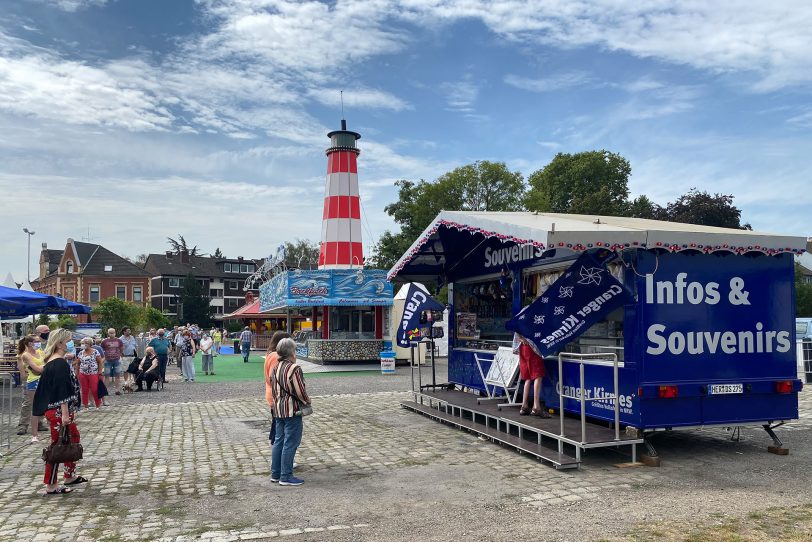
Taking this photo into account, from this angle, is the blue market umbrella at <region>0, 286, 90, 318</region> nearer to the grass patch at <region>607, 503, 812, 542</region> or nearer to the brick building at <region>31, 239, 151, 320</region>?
the grass patch at <region>607, 503, 812, 542</region>

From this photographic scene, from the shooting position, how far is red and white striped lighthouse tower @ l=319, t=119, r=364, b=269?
28062 mm

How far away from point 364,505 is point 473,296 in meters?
7.36

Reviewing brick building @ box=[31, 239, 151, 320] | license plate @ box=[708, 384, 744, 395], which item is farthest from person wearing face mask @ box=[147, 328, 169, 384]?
brick building @ box=[31, 239, 151, 320]

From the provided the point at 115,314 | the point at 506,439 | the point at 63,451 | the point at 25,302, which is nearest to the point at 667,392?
the point at 506,439

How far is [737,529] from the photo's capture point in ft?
17.7

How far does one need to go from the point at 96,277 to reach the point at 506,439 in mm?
74058

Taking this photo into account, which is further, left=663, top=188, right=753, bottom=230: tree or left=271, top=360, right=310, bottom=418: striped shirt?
left=663, top=188, right=753, bottom=230: tree

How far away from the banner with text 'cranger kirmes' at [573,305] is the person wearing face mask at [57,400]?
4876 millimetres

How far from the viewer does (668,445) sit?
351 inches

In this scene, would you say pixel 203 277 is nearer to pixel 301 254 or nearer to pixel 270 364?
pixel 301 254

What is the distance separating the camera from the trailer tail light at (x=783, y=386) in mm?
8312

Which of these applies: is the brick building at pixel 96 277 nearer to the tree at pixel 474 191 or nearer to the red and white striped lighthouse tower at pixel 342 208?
the tree at pixel 474 191

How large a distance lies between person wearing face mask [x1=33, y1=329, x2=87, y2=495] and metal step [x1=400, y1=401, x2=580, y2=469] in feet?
16.5

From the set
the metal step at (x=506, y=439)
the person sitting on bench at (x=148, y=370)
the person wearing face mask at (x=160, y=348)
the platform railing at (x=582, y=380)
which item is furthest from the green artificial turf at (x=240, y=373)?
the platform railing at (x=582, y=380)
